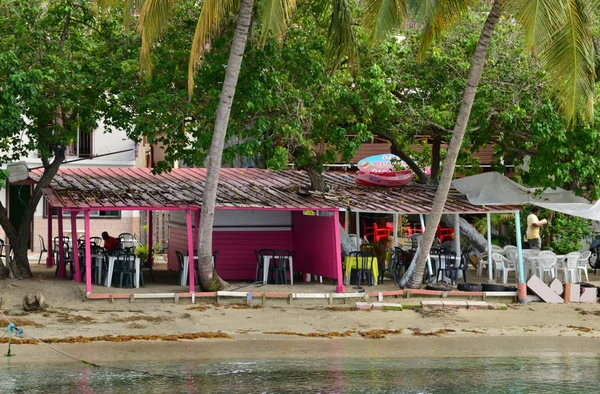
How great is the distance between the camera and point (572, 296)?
66.9 feet

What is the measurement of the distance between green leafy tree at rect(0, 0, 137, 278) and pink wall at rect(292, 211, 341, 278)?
504cm

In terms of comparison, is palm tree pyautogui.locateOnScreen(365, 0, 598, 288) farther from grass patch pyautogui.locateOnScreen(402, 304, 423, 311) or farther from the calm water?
the calm water

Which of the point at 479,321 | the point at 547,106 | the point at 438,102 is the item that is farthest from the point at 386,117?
the point at 479,321

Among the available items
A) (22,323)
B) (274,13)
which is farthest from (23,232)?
(274,13)

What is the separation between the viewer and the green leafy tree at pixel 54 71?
18766 mm

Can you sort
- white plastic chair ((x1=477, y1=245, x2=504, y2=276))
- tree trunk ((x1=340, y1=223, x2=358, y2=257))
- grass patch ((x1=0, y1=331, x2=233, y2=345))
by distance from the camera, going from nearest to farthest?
1. grass patch ((x1=0, y1=331, x2=233, y2=345))
2. tree trunk ((x1=340, y1=223, x2=358, y2=257))
3. white plastic chair ((x1=477, y1=245, x2=504, y2=276))

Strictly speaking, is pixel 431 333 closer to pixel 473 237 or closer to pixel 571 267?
pixel 571 267

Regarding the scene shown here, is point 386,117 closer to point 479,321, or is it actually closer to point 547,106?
point 547,106

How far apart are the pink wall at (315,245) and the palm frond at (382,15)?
433 centimetres

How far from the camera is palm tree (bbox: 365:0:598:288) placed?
49.9 feet

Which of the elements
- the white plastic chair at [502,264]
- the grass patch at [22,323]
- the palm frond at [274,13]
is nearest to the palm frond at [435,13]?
the palm frond at [274,13]

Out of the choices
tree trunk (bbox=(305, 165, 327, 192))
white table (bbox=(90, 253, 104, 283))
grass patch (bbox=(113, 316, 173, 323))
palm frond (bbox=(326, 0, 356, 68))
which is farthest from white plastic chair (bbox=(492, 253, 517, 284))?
white table (bbox=(90, 253, 104, 283))

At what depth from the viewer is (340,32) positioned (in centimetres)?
1873

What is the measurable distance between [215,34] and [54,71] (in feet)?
11.1
